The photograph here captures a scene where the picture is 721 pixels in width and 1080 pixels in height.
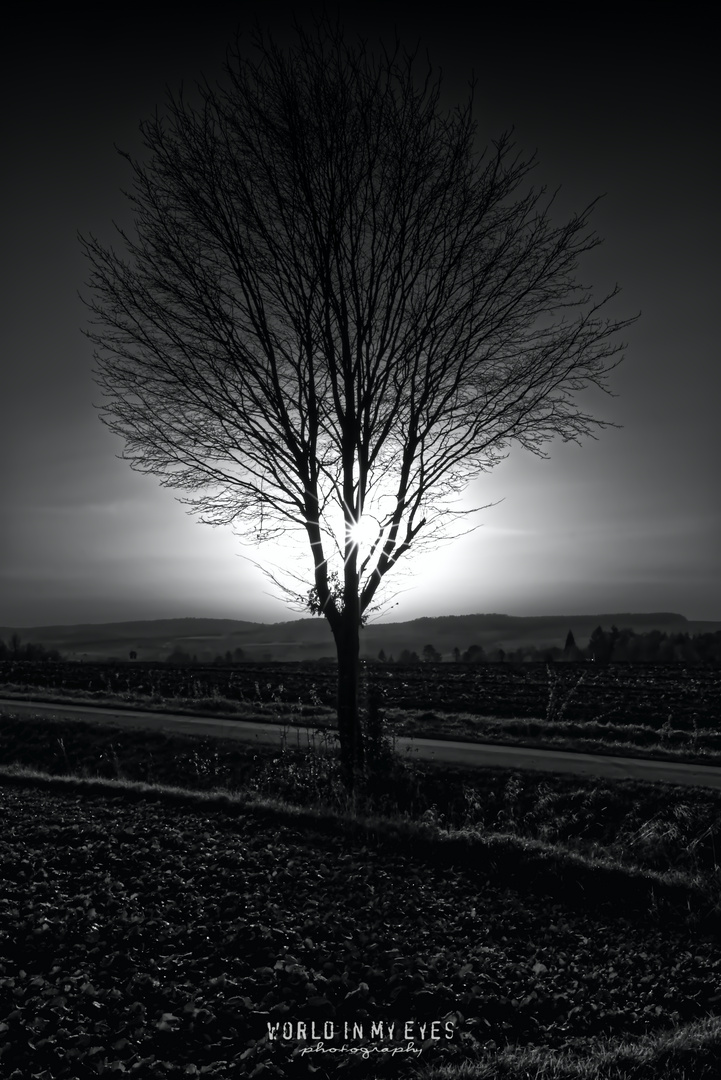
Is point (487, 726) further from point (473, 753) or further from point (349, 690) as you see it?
point (349, 690)

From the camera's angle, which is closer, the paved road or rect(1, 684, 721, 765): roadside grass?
the paved road

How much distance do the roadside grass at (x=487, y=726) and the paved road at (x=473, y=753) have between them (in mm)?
522

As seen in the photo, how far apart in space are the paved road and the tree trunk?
6.61ft

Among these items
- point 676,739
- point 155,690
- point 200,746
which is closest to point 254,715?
point 200,746

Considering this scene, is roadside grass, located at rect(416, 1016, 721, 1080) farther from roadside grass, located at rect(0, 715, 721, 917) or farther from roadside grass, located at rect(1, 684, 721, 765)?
roadside grass, located at rect(1, 684, 721, 765)

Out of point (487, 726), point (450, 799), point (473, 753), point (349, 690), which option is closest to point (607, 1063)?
point (349, 690)

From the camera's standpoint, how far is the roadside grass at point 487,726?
14258 millimetres

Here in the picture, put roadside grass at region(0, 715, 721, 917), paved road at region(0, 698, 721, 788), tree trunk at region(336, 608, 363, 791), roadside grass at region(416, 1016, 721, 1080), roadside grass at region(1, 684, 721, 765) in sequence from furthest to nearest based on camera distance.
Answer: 1. roadside grass at region(1, 684, 721, 765)
2. paved road at region(0, 698, 721, 788)
3. tree trunk at region(336, 608, 363, 791)
4. roadside grass at region(0, 715, 721, 917)
5. roadside grass at region(416, 1016, 721, 1080)

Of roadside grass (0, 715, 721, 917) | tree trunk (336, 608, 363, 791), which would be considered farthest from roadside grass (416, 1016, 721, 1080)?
tree trunk (336, 608, 363, 791)

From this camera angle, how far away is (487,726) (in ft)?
54.6

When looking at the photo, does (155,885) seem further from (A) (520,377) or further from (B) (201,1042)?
(A) (520,377)

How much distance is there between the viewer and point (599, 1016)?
11.9ft

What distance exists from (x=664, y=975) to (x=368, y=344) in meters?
7.56

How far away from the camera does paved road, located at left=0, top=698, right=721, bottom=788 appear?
11.6 meters
